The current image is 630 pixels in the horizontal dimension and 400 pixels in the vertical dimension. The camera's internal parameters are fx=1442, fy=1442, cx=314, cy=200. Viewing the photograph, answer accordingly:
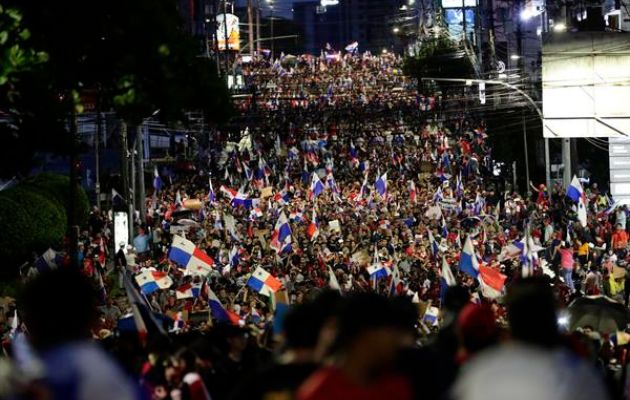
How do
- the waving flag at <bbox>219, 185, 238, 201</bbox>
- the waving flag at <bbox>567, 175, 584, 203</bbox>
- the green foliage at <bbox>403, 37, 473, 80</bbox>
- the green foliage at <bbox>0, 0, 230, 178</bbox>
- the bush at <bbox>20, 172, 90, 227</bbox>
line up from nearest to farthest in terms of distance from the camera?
1. the green foliage at <bbox>0, 0, 230, 178</bbox>
2. the waving flag at <bbox>567, 175, 584, 203</bbox>
3. the bush at <bbox>20, 172, 90, 227</bbox>
4. the waving flag at <bbox>219, 185, 238, 201</bbox>
5. the green foliage at <bbox>403, 37, 473, 80</bbox>

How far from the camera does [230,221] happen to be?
34250 mm

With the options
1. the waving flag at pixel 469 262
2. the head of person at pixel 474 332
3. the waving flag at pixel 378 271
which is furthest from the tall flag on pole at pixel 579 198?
the head of person at pixel 474 332

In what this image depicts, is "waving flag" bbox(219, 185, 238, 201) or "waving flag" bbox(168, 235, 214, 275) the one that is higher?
"waving flag" bbox(168, 235, 214, 275)

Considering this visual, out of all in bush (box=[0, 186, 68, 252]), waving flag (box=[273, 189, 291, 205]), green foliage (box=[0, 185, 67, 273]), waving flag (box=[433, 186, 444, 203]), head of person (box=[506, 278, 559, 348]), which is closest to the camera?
head of person (box=[506, 278, 559, 348])

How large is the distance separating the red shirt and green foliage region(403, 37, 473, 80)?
7894 centimetres

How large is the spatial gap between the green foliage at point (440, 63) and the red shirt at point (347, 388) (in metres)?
78.9

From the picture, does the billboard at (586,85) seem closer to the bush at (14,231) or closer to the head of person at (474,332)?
the bush at (14,231)

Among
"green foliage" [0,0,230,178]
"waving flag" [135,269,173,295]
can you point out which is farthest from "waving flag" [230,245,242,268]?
"green foliage" [0,0,230,178]

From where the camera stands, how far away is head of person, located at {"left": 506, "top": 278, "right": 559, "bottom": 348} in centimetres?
507

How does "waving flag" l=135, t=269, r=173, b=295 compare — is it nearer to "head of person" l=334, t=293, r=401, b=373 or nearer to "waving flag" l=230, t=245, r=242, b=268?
"waving flag" l=230, t=245, r=242, b=268

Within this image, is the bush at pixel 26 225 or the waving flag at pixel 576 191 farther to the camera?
the waving flag at pixel 576 191

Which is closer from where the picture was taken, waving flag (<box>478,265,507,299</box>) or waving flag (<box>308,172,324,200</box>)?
waving flag (<box>478,265,507,299</box>)

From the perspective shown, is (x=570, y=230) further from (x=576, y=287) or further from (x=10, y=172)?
(x=10, y=172)

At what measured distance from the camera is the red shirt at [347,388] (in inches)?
175
